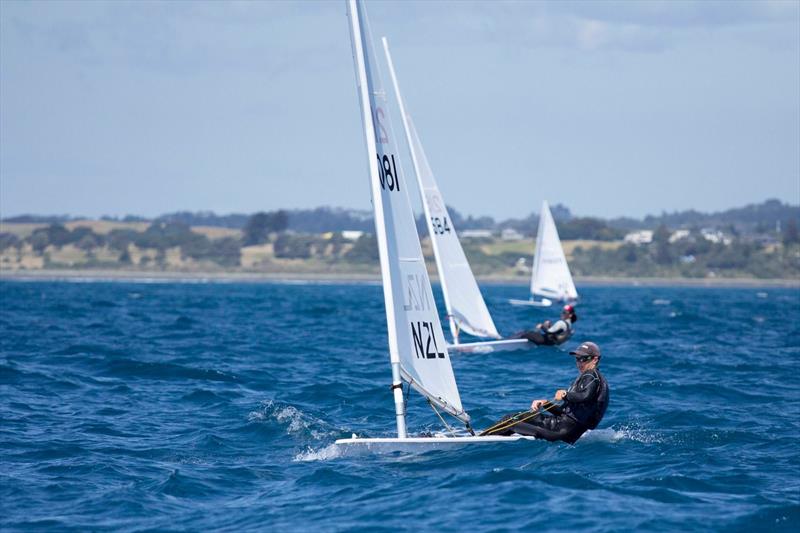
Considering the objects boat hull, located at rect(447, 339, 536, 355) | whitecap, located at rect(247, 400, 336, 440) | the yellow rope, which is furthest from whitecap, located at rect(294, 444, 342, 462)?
boat hull, located at rect(447, 339, 536, 355)

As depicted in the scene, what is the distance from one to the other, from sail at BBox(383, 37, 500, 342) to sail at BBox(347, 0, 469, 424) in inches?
574

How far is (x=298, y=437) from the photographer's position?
17047 mm

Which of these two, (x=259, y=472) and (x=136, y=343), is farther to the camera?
(x=136, y=343)

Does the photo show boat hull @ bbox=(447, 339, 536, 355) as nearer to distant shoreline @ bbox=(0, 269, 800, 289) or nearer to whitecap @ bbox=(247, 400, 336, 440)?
whitecap @ bbox=(247, 400, 336, 440)

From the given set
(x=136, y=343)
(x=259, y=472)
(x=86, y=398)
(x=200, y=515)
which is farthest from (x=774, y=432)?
(x=136, y=343)

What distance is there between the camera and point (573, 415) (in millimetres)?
15188

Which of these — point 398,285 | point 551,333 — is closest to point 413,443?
point 398,285

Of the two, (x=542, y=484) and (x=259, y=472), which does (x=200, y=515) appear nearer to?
(x=259, y=472)

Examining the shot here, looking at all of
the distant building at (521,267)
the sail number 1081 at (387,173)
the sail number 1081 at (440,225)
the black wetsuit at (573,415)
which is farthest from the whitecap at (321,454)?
the distant building at (521,267)

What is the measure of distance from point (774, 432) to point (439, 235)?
1438 cm

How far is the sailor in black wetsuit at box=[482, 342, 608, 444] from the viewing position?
1506 cm

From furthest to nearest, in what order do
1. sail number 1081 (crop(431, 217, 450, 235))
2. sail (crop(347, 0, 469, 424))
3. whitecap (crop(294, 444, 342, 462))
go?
sail number 1081 (crop(431, 217, 450, 235)) → whitecap (crop(294, 444, 342, 462)) → sail (crop(347, 0, 469, 424))

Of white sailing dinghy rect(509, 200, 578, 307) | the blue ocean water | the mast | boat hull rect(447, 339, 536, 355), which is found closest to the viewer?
→ the blue ocean water

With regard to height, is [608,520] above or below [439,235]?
below
